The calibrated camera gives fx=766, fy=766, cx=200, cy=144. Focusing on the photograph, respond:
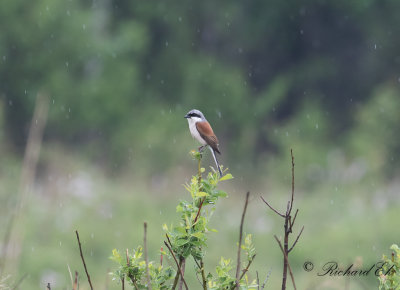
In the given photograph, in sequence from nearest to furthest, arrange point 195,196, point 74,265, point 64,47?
point 195,196 < point 74,265 < point 64,47

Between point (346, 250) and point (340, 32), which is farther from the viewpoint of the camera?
point (340, 32)

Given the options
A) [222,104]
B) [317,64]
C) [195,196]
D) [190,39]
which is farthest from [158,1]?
[195,196]

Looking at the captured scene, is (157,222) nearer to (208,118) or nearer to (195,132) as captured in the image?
(195,132)

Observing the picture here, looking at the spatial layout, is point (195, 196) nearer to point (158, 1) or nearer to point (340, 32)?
point (158, 1)

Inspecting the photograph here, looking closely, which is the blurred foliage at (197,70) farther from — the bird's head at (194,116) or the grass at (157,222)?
the bird's head at (194,116)

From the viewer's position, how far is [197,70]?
25.3 meters

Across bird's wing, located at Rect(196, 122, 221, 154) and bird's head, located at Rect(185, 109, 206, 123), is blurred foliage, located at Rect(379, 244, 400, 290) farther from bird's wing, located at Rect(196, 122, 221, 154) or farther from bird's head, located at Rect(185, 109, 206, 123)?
bird's head, located at Rect(185, 109, 206, 123)

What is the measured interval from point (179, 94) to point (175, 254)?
934 inches

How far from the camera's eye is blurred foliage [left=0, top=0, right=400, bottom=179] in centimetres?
2014

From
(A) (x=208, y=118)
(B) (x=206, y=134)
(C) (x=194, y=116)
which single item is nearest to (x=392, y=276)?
(B) (x=206, y=134)

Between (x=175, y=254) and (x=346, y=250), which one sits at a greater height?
(x=346, y=250)

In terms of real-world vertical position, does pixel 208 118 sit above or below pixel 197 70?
below

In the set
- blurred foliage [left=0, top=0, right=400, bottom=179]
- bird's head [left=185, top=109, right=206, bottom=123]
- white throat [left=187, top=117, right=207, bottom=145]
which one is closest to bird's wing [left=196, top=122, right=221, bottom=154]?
white throat [left=187, top=117, right=207, bottom=145]

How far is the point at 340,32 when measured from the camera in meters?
27.3
